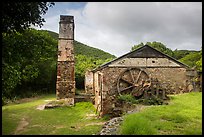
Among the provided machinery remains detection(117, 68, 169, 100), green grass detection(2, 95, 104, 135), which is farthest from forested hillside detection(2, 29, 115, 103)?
machinery remains detection(117, 68, 169, 100)

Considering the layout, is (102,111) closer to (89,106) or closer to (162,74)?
(89,106)

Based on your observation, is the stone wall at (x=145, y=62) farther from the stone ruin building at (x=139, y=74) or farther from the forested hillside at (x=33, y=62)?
the forested hillside at (x=33, y=62)

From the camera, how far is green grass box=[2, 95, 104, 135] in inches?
385

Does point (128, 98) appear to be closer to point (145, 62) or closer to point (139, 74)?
point (139, 74)

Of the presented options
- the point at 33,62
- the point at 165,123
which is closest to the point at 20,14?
the point at 33,62

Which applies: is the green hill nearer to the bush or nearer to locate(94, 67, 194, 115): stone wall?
locate(94, 67, 194, 115): stone wall

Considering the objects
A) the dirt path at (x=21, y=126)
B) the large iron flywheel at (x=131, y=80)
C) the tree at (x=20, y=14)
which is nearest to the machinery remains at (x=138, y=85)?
the large iron flywheel at (x=131, y=80)

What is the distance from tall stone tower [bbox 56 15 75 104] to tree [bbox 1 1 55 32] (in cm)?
1060

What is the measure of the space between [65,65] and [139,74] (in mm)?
6135

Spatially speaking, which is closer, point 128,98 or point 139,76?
point 128,98

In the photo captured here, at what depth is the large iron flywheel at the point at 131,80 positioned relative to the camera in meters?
13.9

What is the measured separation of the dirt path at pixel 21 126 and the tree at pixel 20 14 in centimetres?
492

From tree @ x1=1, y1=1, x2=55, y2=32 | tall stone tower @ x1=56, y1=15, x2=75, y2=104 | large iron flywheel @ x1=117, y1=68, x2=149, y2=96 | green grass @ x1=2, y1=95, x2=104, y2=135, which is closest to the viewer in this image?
tree @ x1=1, y1=1, x2=55, y2=32

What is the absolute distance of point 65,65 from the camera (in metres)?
17.8
